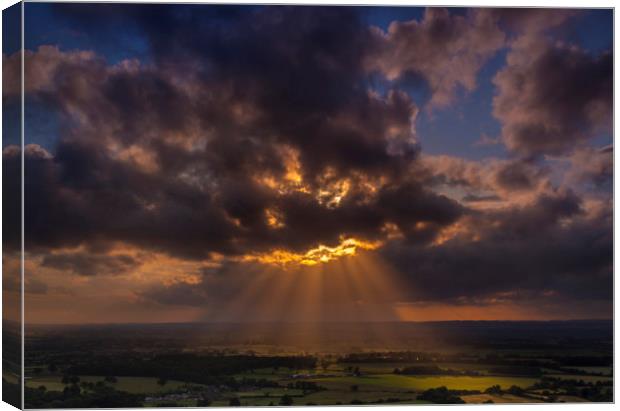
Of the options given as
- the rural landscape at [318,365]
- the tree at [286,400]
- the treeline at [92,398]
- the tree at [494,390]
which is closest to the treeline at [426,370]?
the rural landscape at [318,365]

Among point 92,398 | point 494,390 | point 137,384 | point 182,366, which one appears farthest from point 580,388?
point 92,398

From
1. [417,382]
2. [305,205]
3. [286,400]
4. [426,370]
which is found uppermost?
[305,205]

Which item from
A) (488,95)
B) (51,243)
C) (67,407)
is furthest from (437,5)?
(67,407)

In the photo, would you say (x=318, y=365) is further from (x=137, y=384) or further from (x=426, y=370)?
(x=137, y=384)

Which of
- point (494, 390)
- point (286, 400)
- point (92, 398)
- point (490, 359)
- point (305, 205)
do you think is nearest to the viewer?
point (92, 398)

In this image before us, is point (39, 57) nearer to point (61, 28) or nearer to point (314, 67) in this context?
point (61, 28)

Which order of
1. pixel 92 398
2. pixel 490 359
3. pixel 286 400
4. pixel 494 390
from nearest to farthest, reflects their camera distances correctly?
pixel 92 398 → pixel 286 400 → pixel 494 390 → pixel 490 359

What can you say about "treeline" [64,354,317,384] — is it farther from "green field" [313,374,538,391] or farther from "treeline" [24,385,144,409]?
"green field" [313,374,538,391]
